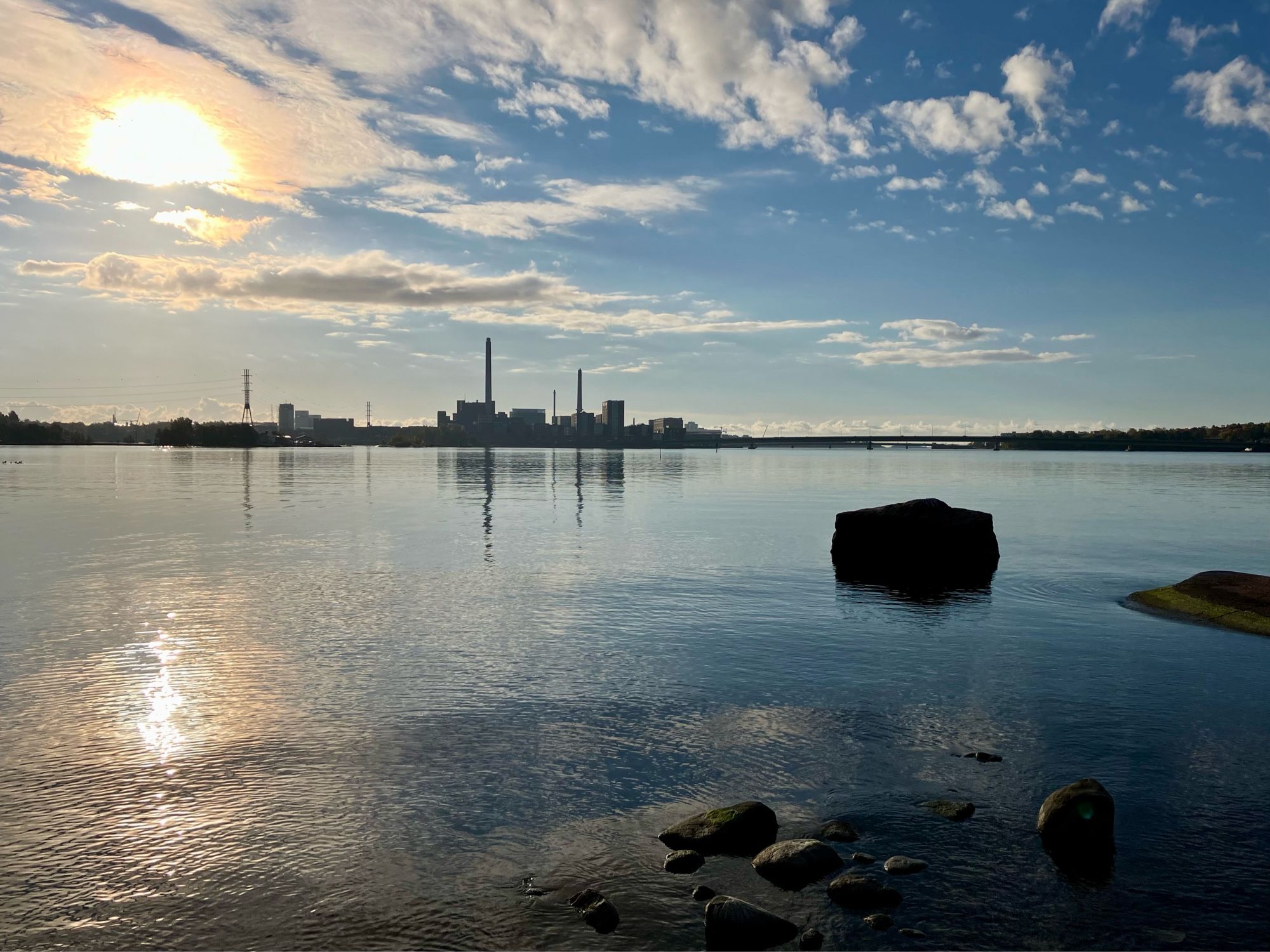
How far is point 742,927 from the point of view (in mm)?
8625

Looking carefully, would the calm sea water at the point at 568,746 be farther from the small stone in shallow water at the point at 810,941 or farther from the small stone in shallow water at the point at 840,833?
the small stone in shallow water at the point at 810,941

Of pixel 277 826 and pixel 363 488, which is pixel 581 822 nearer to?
pixel 277 826

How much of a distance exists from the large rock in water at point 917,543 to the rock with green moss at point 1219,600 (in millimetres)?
Answer: 7274

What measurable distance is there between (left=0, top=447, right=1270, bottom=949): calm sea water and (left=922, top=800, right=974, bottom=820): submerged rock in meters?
0.21

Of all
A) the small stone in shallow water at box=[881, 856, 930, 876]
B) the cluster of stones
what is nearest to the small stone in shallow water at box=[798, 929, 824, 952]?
the cluster of stones

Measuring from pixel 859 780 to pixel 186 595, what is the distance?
21.6 meters

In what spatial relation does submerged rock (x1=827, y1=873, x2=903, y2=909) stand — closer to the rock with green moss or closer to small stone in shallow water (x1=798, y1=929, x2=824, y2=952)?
small stone in shallow water (x1=798, y1=929, x2=824, y2=952)

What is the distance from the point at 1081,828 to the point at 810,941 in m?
3.99

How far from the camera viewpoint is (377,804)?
11.5m

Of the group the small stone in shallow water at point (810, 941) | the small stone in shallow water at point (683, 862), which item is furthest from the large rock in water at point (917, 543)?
the small stone in shallow water at point (810, 941)

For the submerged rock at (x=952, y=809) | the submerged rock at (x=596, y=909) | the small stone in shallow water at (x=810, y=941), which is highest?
the submerged rock at (x=952, y=809)

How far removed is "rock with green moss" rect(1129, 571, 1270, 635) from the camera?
2380 cm

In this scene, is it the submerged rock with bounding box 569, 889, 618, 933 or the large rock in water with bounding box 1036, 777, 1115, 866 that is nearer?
the submerged rock with bounding box 569, 889, 618, 933

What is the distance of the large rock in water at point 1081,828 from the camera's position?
1038 cm
